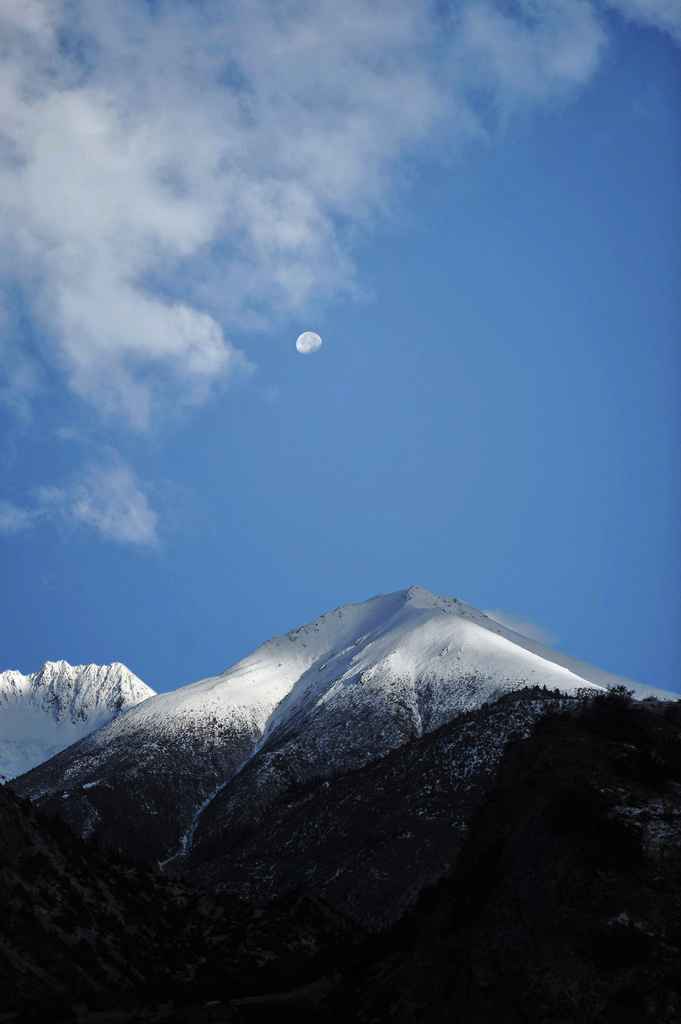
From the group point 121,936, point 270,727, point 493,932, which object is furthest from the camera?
point 270,727

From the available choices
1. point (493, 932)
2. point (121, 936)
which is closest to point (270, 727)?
point (121, 936)

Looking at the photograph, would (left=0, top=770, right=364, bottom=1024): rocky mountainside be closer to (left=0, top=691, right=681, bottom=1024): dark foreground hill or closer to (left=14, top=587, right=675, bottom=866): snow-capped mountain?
(left=0, top=691, right=681, bottom=1024): dark foreground hill

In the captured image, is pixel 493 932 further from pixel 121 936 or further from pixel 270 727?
pixel 270 727

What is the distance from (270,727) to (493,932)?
Answer: 121m

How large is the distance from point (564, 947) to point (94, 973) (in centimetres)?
2016

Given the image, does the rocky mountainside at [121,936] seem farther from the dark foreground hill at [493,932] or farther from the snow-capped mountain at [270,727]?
the snow-capped mountain at [270,727]

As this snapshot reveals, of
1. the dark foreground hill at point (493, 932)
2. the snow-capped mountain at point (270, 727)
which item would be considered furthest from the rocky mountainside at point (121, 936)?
the snow-capped mountain at point (270, 727)

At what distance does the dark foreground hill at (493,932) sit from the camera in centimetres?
1359

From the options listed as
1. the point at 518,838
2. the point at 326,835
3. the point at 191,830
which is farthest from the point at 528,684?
the point at 518,838

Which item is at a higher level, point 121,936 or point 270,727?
point 270,727

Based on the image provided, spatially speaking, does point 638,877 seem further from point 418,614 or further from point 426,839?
point 418,614

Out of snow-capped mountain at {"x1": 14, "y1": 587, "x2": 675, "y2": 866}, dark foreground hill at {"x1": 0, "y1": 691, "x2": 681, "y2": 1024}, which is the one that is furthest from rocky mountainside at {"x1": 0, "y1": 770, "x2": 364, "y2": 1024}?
snow-capped mountain at {"x1": 14, "y1": 587, "x2": 675, "y2": 866}

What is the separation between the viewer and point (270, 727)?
429 ft

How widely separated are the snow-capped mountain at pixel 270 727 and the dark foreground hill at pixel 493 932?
66.3 metres
